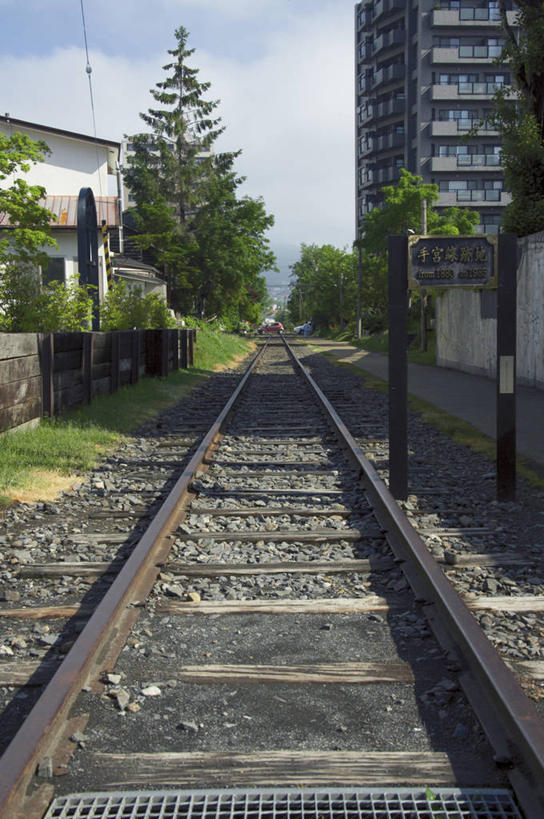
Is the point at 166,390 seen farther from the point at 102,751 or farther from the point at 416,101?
the point at 416,101

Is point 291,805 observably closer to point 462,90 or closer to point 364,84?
point 462,90

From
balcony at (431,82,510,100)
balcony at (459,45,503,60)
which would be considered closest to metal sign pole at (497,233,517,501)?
balcony at (431,82,510,100)

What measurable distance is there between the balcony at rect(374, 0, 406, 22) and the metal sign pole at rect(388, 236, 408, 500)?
250 ft

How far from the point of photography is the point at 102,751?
2.81m

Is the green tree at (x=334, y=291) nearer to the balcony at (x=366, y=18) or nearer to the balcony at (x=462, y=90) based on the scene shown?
the balcony at (x=462, y=90)

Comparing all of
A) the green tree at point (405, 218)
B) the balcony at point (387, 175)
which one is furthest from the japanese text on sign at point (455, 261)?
the balcony at point (387, 175)

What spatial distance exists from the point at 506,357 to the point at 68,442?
493 centimetres

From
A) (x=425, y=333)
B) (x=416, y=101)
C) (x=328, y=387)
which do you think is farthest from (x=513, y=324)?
(x=416, y=101)

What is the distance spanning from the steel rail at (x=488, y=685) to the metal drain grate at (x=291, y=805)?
10cm

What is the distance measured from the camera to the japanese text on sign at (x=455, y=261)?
666cm

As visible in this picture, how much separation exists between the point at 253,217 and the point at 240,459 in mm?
42155

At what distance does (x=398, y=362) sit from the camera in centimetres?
704

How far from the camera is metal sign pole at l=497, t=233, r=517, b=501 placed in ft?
22.0

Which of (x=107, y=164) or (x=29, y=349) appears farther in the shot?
(x=107, y=164)
